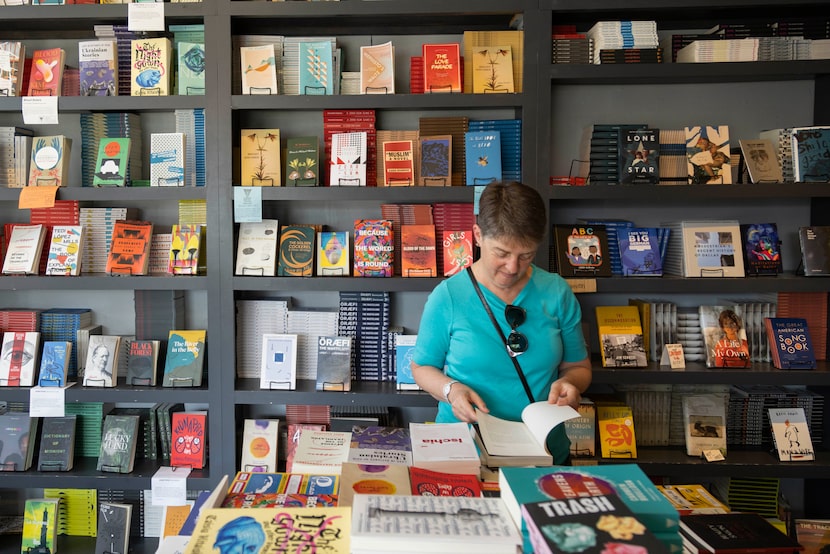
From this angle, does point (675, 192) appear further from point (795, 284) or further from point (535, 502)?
point (535, 502)

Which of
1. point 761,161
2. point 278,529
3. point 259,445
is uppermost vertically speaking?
point 761,161

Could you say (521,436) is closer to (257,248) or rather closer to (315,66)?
(257,248)

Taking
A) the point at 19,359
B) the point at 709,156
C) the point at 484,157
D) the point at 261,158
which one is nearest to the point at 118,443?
the point at 19,359

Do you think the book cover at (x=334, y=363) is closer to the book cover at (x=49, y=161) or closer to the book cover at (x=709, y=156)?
the book cover at (x=49, y=161)

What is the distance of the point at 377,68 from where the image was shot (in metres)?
3.36

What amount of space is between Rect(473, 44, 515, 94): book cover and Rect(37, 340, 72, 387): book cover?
2473 mm

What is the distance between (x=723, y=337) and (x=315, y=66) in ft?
7.99

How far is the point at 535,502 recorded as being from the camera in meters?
1.21

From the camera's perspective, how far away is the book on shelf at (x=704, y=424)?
128 inches

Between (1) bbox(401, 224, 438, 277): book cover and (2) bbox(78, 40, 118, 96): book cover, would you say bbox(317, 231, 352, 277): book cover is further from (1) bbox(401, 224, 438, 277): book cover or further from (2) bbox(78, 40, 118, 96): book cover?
(2) bbox(78, 40, 118, 96): book cover

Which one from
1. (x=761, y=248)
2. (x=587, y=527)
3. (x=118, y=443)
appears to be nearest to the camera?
(x=587, y=527)

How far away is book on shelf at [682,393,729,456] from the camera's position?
10.7 ft

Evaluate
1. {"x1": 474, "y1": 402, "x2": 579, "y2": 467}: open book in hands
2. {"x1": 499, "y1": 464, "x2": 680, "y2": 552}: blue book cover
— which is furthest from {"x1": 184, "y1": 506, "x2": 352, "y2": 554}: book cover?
{"x1": 474, "y1": 402, "x2": 579, "y2": 467}: open book in hands

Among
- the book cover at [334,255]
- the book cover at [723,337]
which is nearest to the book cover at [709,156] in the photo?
the book cover at [723,337]
